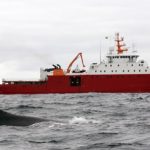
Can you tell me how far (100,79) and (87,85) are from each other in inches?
96.3

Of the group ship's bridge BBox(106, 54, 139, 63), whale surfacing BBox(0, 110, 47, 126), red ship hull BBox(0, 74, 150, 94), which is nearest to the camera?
whale surfacing BBox(0, 110, 47, 126)

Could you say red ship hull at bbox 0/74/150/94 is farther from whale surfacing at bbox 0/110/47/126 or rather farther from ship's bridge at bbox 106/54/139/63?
whale surfacing at bbox 0/110/47/126

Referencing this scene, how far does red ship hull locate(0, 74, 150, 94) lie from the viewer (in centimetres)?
8662

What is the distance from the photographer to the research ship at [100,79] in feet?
284

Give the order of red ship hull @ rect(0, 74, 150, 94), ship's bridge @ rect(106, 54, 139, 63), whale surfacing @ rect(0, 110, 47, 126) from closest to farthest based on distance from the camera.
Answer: whale surfacing @ rect(0, 110, 47, 126) → red ship hull @ rect(0, 74, 150, 94) → ship's bridge @ rect(106, 54, 139, 63)

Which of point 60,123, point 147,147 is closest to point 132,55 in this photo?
point 60,123

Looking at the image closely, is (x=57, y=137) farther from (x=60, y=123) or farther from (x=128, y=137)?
(x=60, y=123)

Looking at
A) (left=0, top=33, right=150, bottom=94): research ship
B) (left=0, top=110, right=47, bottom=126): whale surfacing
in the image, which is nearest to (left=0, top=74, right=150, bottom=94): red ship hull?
(left=0, top=33, right=150, bottom=94): research ship

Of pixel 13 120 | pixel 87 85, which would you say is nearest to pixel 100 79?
pixel 87 85

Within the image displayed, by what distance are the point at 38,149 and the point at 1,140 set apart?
256 centimetres

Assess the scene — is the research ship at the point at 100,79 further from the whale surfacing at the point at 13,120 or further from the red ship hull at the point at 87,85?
the whale surfacing at the point at 13,120

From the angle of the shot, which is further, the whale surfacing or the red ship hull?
the red ship hull

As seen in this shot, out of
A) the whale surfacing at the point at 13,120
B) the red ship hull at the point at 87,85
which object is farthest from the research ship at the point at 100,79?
the whale surfacing at the point at 13,120

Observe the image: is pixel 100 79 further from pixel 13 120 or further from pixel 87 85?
pixel 13 120
